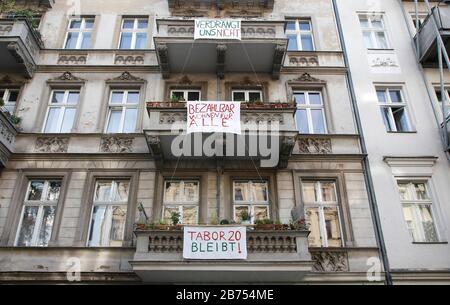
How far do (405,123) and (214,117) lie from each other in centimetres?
599

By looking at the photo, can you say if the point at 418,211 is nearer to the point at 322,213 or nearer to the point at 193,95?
the point at 322,213

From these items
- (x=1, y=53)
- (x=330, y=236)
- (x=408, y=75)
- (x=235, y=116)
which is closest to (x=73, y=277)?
(x=235, y=116)

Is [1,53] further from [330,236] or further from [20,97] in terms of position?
[330,236]

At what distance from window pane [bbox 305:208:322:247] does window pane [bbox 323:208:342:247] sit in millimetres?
238

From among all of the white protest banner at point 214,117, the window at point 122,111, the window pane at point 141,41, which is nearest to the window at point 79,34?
the window pane at point 141,41

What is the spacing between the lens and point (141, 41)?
13.9 m

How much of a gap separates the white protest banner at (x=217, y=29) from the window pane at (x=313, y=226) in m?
5.53

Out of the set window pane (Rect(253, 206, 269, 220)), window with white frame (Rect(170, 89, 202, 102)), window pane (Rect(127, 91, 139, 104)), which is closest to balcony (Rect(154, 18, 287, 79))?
window with white frame (Rect(170, 89, 202, 102))

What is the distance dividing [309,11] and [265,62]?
130 inches

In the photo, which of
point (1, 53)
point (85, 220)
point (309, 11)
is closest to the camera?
point (85, 220)

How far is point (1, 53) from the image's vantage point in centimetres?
1228

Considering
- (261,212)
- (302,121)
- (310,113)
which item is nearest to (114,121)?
(261,212)

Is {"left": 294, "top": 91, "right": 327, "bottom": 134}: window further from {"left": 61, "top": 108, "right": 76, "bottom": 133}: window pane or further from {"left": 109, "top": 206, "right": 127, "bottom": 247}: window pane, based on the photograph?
{"left": 61, "top": 108, "right": 76, "bottom": 133}: window pane
